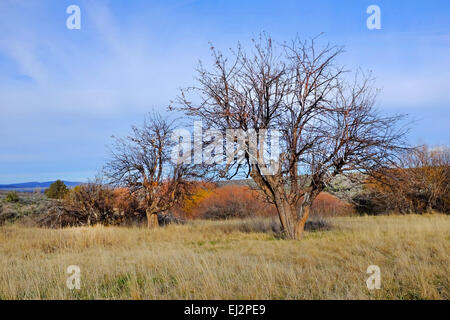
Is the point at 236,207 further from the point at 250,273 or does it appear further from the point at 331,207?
Answer: the point at 250,273

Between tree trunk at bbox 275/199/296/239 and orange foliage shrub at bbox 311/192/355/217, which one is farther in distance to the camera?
orange foliage shrub at bbox 311/192/355/217

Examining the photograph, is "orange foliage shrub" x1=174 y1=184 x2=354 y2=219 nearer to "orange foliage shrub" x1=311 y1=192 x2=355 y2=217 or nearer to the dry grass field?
"orange foliage shrub" x1=311 y1=192 x2=355 y2=217

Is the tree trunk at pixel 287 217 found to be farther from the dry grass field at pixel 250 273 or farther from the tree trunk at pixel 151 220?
the tree trunk at pixel 151 220

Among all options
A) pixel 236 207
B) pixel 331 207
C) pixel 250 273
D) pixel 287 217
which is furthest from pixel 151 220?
pixel 331 207

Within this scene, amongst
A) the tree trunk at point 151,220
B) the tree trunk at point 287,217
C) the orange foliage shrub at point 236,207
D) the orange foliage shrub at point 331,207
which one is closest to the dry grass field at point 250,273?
the tree trunk at point 287,217

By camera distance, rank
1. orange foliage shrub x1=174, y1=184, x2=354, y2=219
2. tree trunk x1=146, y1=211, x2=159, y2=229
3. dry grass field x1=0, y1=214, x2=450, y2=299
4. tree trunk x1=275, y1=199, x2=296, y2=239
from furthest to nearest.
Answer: orange foliage shrub x1=174, y1=184, x2=354, y2=219 < tree trunk x1=146, y1=211, x2=159, y2=229 < tree trunk x1=275, y1=199, x2=296, y2=239 < dry grass field x1=0, y1=214, x2=450, y2=299

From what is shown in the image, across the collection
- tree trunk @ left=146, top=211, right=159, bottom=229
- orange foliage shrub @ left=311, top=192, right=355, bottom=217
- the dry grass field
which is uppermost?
the dry grass field

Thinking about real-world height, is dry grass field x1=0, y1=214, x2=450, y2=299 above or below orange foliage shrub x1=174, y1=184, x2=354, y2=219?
above

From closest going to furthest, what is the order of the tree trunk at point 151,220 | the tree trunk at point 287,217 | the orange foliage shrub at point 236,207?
the tree trunk at point 287,217 → the tree trunk at point 151,220 → the orange foliage shrub at point 236,207

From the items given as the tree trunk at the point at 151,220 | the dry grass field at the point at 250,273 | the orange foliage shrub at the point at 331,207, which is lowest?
the orange foliage shrub at the point at 331,207

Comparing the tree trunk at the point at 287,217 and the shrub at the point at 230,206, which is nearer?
the tree trunk at the point at 287,217

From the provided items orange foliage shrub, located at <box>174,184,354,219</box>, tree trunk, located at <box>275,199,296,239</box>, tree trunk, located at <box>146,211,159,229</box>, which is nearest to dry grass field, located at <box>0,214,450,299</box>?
tree trunk, located at <box>275,199,296,239</box>
